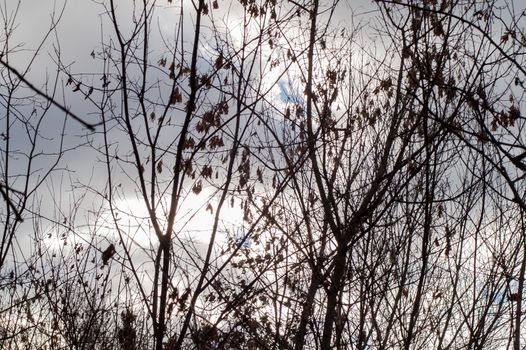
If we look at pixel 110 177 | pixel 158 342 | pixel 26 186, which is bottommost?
pixel 158 342

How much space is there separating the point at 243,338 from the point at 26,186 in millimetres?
2007

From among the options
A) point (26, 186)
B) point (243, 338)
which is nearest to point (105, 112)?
point (26, 186)

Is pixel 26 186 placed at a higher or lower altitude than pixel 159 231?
higher

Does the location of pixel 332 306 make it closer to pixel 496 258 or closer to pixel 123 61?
pixel 496 258

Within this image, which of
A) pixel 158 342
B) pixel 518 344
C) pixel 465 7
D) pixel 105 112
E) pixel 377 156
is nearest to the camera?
pixel 158 342

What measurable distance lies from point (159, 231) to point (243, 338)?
2256 millimetres

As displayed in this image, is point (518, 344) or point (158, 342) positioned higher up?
point (518, 344)

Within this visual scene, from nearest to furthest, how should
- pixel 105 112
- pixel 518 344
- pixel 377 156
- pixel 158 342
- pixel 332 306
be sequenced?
pixel 158 342, pixel 105 112, pixel 332 306, pixel 377 156, pixel 518 344

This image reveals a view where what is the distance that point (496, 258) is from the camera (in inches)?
185

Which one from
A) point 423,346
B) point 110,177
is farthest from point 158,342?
point 423,346

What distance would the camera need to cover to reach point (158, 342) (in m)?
2.48

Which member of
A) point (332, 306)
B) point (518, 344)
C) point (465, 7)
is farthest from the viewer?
point (518, 344)

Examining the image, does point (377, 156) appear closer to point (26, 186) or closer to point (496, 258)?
point (496, 258)

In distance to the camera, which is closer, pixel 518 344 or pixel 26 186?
pixel 26 186
